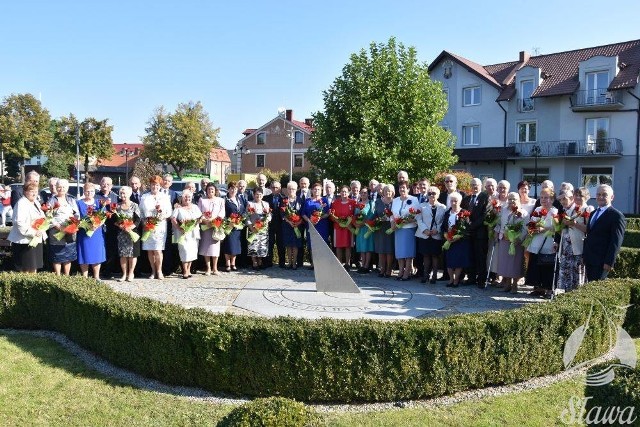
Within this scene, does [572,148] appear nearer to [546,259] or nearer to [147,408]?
[546,259]

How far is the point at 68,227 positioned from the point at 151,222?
1.52 meters

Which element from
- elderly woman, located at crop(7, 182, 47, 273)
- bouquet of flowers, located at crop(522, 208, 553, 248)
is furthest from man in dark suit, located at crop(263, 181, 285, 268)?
bouquet of flowers, located at crop(522, 208, 553, 248)

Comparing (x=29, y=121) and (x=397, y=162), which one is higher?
(x=29, y=121)

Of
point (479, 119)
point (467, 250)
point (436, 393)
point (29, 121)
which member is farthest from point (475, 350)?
point (29, 121)

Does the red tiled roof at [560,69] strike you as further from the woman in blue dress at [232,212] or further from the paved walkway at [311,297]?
the woman in blue dress at [232,212]

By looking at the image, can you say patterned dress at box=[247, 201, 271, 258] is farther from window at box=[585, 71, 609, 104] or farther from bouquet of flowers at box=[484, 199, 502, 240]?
window at box=[585, 71, 609, 104]

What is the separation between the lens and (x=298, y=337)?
532cm

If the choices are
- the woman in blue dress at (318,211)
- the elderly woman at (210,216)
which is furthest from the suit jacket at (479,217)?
the elderly woman at (210,216)

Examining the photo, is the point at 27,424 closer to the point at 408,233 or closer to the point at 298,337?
the point at 298,337

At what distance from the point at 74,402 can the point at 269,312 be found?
337 centimetres

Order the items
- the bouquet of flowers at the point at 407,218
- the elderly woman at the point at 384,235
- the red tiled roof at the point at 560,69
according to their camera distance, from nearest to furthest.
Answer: the bouquet of flowers at the point at 407,218 → the elderly woman at the point at 384,235 → the red tiled roof at the point at 560,69

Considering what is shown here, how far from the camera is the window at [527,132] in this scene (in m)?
36.8

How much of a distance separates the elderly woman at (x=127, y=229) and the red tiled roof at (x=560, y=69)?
3198 cm

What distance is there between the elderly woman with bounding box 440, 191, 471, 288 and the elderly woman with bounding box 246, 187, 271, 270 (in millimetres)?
4016
